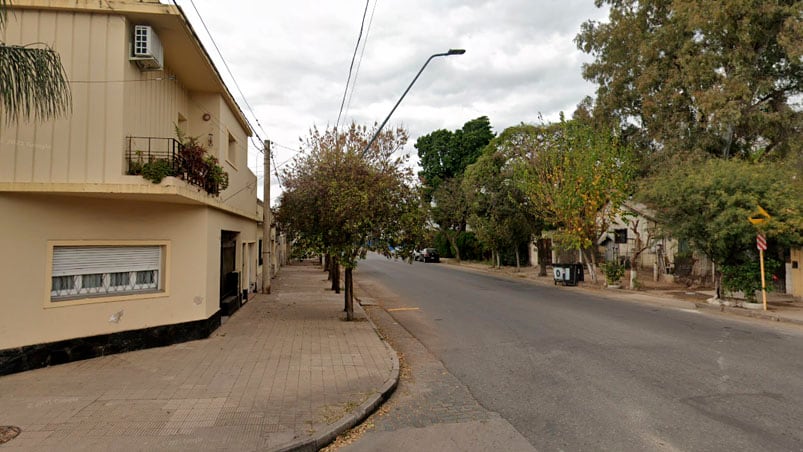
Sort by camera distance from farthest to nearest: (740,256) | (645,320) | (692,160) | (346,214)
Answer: (692,160)
(740,256)
(645,320)
(346,214)

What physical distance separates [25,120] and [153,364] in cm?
390

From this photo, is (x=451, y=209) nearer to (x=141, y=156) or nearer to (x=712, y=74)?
(x=712, y=74)

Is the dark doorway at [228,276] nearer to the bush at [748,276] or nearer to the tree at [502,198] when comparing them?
the bush at [748,276]

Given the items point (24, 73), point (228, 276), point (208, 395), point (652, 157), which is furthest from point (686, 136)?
point (24, 73)

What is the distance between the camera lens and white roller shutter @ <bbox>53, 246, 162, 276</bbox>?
7.16 meters

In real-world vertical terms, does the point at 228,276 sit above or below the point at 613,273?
above

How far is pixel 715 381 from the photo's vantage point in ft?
20.4

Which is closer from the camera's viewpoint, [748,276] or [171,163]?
[171,163]

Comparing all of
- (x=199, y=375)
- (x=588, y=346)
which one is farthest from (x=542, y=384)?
(x=199, y=375)

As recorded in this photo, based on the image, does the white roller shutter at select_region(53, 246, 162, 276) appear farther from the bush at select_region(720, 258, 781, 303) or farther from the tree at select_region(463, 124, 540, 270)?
the tree at select_region(463, 124, 540, 270)

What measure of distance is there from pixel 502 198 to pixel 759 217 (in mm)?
14763

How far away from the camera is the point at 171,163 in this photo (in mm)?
7535

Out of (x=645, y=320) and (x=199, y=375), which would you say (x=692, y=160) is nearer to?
(x=645, y=320)

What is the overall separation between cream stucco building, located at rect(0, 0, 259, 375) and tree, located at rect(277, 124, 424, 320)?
2101 mm
